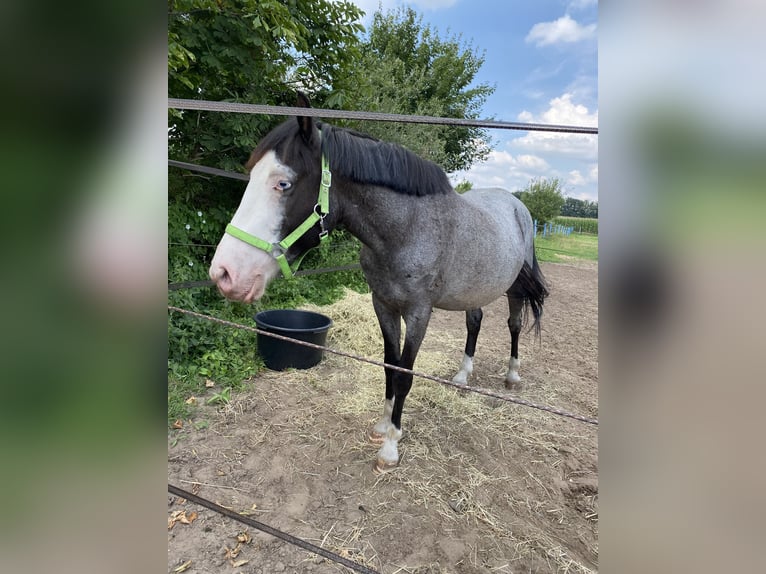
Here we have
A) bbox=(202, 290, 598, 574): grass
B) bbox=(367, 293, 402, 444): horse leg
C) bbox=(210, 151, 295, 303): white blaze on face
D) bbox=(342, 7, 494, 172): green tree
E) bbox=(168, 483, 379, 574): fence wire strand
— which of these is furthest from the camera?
bbox=(342, 7, 494, 172): green tree

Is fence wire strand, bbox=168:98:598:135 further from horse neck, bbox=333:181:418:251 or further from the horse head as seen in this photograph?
horse neck, bbox=333:181:418:251

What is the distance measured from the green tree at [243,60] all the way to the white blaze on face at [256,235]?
1727 mm

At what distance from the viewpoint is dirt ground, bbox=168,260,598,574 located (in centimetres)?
176

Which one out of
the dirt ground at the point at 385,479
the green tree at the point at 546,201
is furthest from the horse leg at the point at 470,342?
the green tree at the point at 546,201

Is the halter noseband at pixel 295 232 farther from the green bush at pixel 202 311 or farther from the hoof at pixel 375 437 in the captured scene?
the green bush at pixel 202 311

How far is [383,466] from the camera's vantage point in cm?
233

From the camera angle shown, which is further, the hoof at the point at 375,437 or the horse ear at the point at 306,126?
the hoof at the point at 375,437

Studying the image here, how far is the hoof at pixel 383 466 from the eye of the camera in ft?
7.60

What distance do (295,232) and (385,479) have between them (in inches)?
60.9

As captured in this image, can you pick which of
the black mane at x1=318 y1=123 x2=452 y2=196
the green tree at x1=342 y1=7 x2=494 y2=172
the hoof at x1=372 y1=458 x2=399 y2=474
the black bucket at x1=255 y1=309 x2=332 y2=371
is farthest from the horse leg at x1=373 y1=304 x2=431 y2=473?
the green tree at x1=342 y1=7 x2=494 y2=172

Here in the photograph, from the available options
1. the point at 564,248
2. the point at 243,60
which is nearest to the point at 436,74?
the point at 564,248
